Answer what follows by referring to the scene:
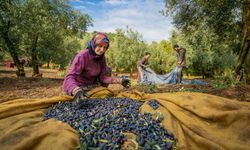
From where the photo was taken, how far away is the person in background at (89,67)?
173 inches

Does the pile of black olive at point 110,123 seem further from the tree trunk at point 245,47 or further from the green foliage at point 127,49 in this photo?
the green foliage at point 127,49

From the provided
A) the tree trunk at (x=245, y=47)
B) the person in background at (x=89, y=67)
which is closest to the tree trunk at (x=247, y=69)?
the tree trunk at (x=245, y=47)

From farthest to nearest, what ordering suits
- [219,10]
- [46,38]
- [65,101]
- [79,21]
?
[79,21] → [46,38] → [219,10] → [65,101]

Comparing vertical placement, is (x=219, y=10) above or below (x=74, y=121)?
above

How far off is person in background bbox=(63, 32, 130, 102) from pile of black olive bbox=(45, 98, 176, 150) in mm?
575

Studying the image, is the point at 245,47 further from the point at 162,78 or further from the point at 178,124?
the point at 178,124

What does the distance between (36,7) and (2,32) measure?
3387 millimetres

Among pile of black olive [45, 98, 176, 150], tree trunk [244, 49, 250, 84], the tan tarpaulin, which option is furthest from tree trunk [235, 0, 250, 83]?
pile of black olive [45, 98, 176, 150]

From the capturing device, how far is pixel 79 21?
2605 centimetres

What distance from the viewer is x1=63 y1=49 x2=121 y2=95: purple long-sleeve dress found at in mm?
4391

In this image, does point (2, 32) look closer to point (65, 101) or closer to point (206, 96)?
point (65, 101)

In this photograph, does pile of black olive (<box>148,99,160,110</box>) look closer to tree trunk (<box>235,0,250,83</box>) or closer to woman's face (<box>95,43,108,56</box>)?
woman's face (<box>95,43,108,56</box>)

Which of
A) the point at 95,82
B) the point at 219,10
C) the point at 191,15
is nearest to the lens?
the point at 95,82

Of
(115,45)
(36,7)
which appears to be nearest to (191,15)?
(36,7)
